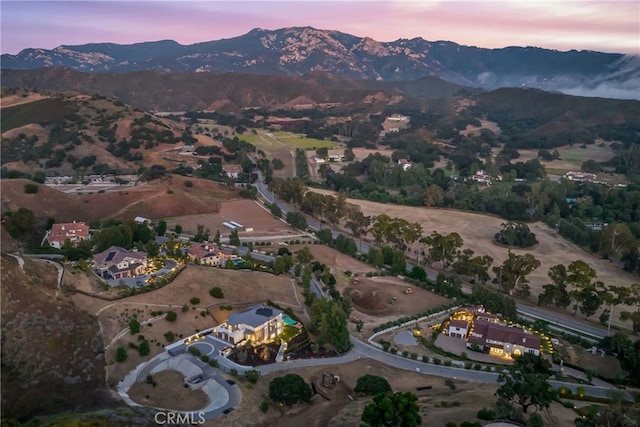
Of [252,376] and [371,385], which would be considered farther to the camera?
[252,376]

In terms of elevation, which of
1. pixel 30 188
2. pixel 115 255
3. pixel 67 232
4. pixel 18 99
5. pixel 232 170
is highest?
pixel 18 99

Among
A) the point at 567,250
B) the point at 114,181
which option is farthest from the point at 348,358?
the point at 114,181

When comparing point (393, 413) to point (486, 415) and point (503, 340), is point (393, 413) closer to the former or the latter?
point (486, 415)

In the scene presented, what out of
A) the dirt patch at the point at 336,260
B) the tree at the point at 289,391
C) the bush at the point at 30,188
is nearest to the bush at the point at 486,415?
the tree at the point at 289,391

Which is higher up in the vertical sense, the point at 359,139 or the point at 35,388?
the point at 359,139

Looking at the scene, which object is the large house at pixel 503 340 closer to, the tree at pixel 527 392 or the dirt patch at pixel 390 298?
the dirt patch at pixel 390 298

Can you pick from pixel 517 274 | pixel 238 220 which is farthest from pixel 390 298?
pixel 238 220

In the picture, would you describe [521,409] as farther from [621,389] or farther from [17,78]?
[17,78]
